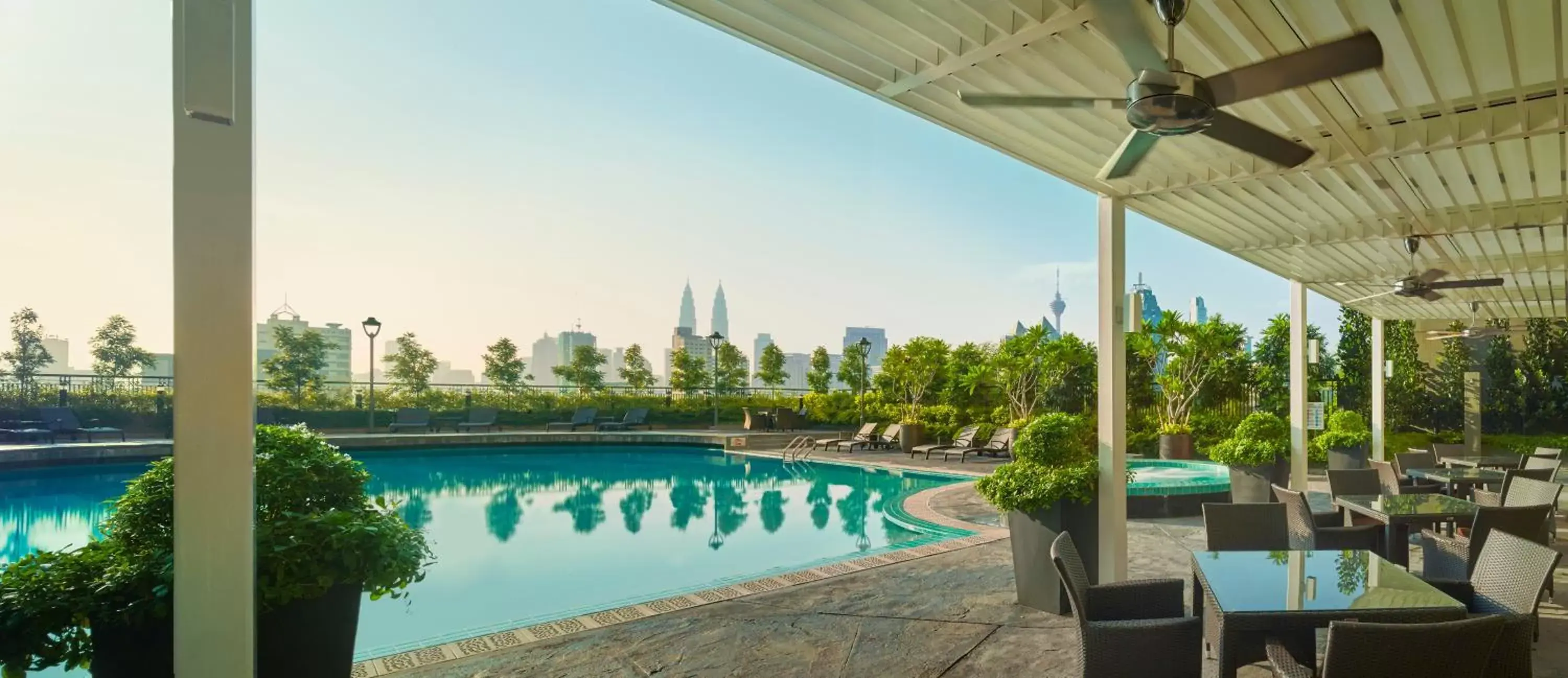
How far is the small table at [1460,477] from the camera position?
6.78 meters

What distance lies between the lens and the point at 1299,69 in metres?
2.67

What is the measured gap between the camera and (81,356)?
1630 centimetres

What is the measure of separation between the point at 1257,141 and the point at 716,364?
18924mm

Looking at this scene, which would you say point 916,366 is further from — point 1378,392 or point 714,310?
point 714,310

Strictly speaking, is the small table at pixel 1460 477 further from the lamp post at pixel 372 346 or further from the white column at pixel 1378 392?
the lamp post at pixel 372 346

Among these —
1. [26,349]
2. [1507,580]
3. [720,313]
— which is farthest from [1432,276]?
[720,313]

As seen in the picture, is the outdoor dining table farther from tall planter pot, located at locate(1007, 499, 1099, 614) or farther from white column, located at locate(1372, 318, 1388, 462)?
white column, located at locate(1372, 318, 1388, 462)

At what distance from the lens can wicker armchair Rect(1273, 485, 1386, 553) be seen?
4.47 metres

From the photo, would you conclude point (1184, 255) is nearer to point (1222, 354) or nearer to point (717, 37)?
point (1222, 354)

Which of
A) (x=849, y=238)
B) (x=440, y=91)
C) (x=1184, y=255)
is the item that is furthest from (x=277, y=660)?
(x=1184, y=255)

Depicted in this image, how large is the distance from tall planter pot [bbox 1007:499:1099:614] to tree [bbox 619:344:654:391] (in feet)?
64.3

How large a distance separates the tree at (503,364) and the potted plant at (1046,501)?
19.2 meters

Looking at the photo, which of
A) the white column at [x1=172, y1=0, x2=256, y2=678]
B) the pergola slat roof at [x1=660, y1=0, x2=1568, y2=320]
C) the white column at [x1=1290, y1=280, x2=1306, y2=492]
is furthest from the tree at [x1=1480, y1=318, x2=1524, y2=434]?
the white column at [x1=172, y1=0, x2=256, y2=678]

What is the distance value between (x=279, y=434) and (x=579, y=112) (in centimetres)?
A: 1195
